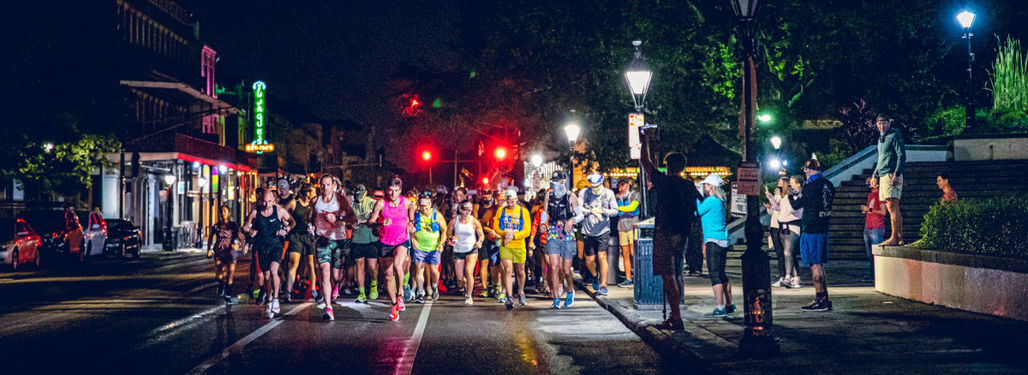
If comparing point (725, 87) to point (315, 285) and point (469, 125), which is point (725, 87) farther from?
point (315, 285)

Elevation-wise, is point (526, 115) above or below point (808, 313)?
above

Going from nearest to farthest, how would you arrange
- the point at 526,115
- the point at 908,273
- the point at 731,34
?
the point at 908,273
the point at 731,34
the point at 526,115

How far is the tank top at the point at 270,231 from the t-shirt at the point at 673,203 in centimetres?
518

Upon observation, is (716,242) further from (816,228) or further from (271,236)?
(271,236)

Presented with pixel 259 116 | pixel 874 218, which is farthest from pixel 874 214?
pixel 259 116

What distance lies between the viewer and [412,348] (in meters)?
11.0

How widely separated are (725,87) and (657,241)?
23.7m

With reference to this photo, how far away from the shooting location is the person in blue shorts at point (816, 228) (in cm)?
1347

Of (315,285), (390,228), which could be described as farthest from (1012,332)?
(315,285)

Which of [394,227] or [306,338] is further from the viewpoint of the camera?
[394,227]

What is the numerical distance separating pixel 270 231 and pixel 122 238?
23603 millimetres

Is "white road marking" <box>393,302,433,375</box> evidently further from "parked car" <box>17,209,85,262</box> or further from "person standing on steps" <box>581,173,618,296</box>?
"parked car" <box>17,209,85,262</box>

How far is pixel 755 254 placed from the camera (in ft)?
33.6

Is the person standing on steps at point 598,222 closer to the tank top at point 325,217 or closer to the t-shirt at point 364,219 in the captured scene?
the t-shirt at point 364,219
